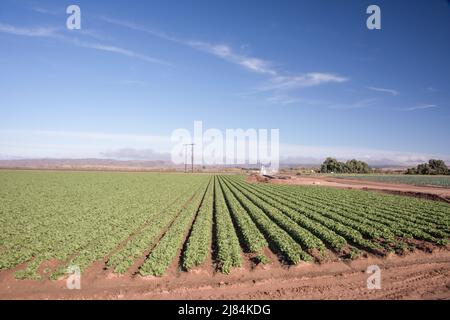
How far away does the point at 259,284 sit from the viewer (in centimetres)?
979

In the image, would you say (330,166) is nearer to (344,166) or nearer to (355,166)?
(344,166)

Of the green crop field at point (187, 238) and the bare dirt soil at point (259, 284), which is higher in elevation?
the green crop field at point (187, 238)

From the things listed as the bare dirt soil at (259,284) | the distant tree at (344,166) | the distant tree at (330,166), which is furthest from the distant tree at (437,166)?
the bare dirt soil at (259,284)

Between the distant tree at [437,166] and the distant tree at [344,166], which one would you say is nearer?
the distant tree at [437,166]

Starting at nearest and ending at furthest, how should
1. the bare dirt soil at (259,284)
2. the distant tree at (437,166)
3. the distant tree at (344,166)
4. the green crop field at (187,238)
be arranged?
the bare dirt soil at (259,284)
the green crop field at (187,238)
the distant tree at (437,166)
the distant tree at (344,166)

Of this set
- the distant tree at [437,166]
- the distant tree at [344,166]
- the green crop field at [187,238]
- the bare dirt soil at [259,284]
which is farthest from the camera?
the distant tree at [344,166]

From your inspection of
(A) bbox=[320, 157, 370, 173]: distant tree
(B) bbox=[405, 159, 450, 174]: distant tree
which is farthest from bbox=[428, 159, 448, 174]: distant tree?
(A) bbox=[320, 157, 370, 173]: distant tree

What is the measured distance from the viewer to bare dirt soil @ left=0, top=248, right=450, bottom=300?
29.4 feet

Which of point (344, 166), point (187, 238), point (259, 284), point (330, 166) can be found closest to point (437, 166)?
point (344, 166)

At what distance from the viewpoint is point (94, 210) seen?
75.2 ft

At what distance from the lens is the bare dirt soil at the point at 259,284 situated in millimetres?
8969

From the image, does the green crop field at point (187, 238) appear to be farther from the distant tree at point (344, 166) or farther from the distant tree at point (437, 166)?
the distant tree at point (344, 166)
